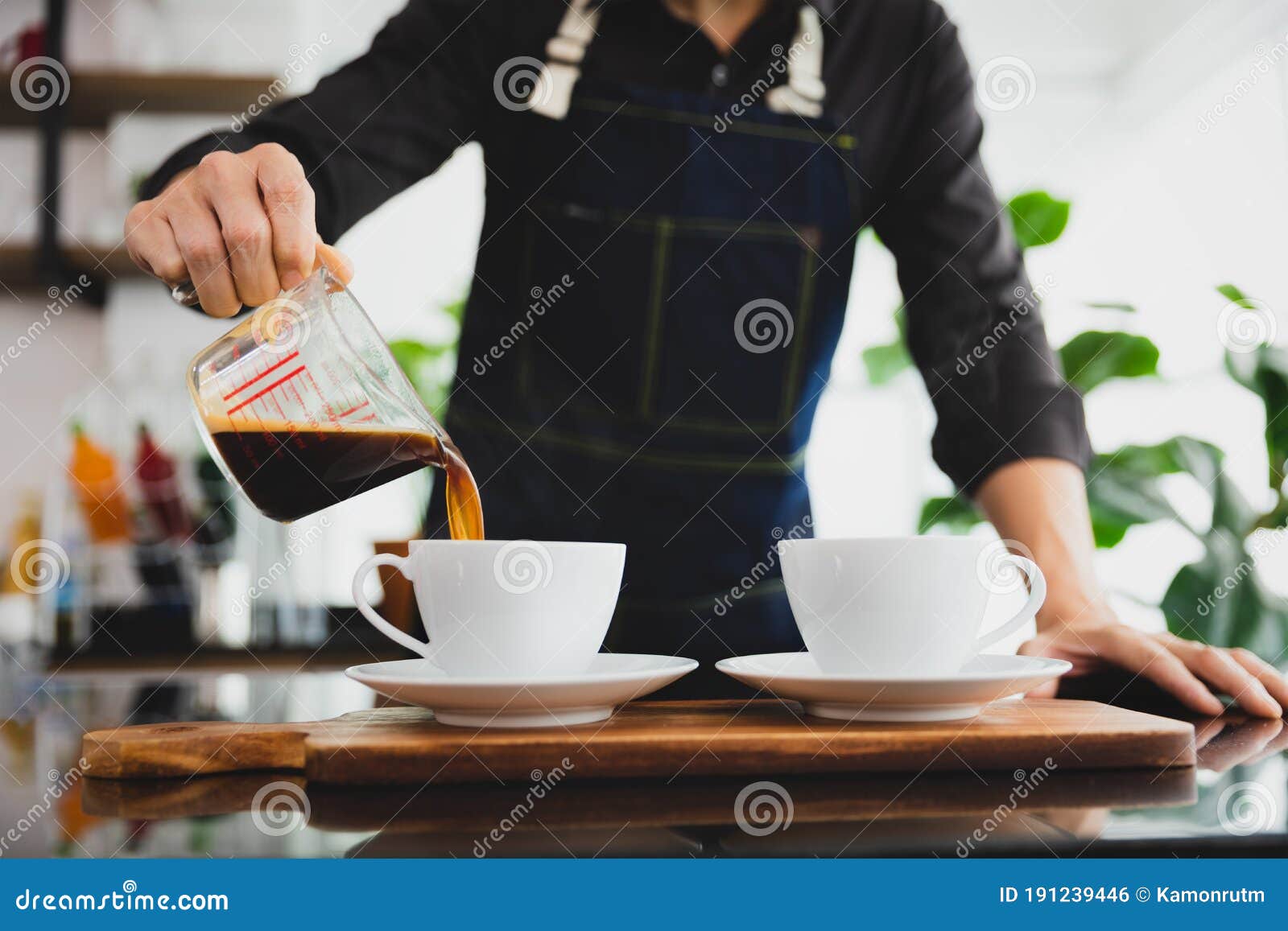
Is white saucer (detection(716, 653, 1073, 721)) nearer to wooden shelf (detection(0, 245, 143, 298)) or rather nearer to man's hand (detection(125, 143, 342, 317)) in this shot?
man's hand (detection(125, 143, 342, 317))

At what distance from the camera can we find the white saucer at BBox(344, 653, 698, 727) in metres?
0.61

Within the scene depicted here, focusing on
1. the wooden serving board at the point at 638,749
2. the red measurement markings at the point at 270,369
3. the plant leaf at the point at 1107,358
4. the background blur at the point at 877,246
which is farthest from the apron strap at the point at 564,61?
the plant leaf at the point at 1107,358

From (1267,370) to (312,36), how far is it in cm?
251

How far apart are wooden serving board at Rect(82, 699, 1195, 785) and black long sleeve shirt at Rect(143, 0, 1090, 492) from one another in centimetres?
64

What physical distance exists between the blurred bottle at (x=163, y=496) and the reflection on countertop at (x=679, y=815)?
183 cm

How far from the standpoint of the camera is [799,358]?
4.64 ft

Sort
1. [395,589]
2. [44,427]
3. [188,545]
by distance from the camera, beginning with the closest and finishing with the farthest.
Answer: [395,589] < [188,545] < [44,427]

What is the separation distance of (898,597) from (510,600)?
9.9 inches

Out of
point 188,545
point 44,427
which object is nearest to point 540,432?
point 188,545

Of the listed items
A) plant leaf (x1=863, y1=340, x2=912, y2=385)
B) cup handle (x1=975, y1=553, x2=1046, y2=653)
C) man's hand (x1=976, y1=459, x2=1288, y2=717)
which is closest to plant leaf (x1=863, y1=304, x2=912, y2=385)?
plant leaf (x1=863, y1=340, x2=912, y2=385)

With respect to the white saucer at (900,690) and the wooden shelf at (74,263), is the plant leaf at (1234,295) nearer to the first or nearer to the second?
the white saucer at (900,690)


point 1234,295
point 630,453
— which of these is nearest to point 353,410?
point 630,453

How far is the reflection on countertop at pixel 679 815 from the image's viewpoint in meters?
0.44

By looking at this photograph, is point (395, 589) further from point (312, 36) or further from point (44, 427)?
point (312, 36)
